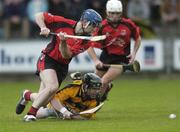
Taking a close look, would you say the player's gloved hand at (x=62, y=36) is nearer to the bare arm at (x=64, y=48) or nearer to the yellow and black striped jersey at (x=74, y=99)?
the bare arm at (x=64, y=48)

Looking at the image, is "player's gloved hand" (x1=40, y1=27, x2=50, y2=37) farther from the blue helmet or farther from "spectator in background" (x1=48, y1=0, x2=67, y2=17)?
"spectator in background" (x1=48, y1=0, x2=67, y2=17)

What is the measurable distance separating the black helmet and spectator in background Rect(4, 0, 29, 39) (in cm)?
1246

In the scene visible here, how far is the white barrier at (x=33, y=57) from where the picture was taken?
82.9 ft

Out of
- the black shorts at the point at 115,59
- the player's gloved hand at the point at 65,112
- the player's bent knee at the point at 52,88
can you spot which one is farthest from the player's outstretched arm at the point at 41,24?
the black shorts at the point at 115,59

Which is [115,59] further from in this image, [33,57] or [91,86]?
[33,57]

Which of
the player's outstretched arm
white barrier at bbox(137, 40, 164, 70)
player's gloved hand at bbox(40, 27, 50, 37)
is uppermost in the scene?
the player's outstretched arm

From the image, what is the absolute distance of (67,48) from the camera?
42.8 ft

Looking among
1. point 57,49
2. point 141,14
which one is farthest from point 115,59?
point 141,14

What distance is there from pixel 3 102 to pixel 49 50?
4735 millimetres

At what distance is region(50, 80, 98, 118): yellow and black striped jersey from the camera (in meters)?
13.8

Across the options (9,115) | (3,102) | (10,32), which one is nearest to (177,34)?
(10,32)

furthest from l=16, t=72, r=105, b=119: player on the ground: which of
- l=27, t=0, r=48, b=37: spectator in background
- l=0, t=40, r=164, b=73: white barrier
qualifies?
l=27, t=0, r=48, b=37: spectator in background

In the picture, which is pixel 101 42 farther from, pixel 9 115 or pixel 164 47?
pixel 164 47

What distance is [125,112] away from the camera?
15539 mm
